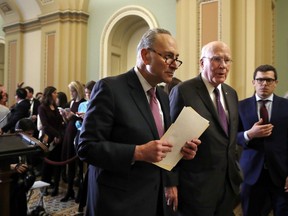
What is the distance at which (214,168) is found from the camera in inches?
87.2

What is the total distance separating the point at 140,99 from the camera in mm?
1785

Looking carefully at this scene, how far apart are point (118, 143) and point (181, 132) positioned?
356 mm

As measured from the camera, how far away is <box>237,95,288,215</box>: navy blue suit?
8.63ft

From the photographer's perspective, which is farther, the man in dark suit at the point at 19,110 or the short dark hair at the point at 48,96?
the man in dark suit at the point at 19,110

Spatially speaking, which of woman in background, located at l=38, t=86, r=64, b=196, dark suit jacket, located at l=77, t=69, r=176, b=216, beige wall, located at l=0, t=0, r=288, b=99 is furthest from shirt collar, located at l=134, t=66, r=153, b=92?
beige wall, located at l=0, t=0, r=288, b=99

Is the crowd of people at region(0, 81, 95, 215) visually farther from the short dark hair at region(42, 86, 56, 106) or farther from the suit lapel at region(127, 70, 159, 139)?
the suit lapel at region(127, 70, 159, 139)

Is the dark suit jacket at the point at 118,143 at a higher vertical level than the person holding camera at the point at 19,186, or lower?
higher

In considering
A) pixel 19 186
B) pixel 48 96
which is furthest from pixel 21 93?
pixel 19 186

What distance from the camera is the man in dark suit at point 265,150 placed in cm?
263

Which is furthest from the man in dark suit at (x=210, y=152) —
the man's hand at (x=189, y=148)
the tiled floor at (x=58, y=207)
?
the tiled floor at (x=58, y=207)

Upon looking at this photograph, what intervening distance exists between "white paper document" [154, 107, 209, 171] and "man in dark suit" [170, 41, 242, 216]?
1.37ft

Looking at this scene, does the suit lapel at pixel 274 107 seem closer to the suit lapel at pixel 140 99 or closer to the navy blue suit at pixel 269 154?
the navy blue suit at pixel 269 154

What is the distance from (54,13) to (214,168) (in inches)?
304

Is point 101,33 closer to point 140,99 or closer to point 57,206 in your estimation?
point 57,206
